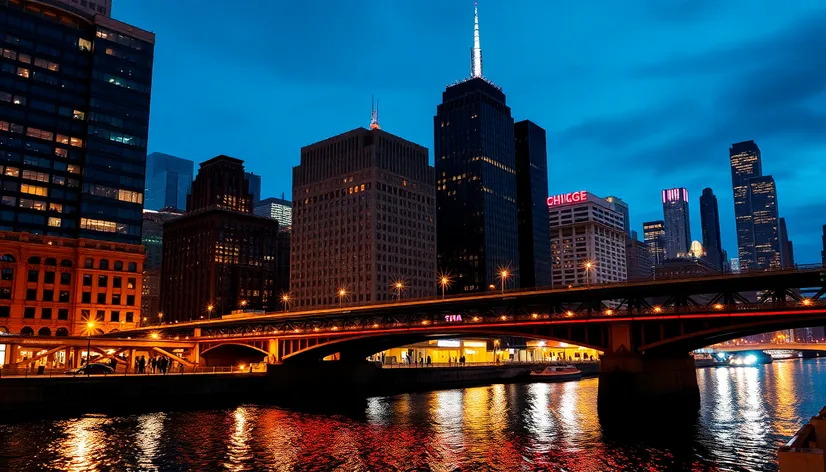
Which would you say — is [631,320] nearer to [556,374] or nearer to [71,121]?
[556,374]

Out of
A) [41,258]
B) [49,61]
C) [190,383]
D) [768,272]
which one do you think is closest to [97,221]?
[41,258]

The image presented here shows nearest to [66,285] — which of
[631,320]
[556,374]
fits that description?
[556,374]

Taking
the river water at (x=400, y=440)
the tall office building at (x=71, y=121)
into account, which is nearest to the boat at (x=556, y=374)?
the river water at (x=400, y=440)

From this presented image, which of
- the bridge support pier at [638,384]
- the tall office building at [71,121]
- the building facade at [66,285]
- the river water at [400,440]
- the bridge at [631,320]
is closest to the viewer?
the river water at [400,440]

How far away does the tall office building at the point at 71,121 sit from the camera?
150m

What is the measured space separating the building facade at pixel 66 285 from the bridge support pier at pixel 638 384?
407 feet

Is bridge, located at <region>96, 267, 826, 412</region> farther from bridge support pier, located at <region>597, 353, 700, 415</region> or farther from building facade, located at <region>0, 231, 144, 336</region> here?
building facade, located at <region>0, 231, 144, 336</region>

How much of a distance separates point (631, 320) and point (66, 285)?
435 feet

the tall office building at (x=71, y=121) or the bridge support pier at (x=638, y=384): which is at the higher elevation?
the tall office building at (x=71, y=121)

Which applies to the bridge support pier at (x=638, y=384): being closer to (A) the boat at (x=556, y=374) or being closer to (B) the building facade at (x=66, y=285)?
(A) the boat at (x=556, y=374)

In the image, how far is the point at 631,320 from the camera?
227ft

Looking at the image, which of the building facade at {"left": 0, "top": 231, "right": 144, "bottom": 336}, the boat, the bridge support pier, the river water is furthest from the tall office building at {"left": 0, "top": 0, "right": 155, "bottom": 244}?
the bridge support pier

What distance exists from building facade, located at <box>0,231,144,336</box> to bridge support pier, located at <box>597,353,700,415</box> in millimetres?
124113

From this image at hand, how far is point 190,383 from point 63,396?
53.1 ft
